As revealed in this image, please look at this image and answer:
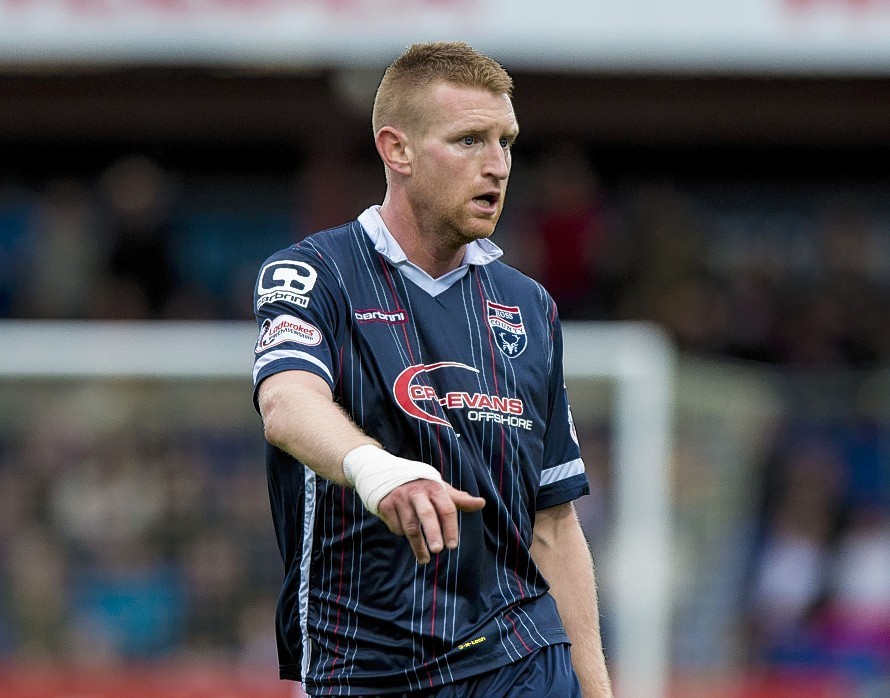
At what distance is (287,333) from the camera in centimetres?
359

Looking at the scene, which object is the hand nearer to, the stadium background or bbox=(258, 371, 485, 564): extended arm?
bbox=(258, 371, 485, 564): extended arm

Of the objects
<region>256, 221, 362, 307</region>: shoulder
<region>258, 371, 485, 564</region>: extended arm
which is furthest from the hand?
<region>256, 221, 362, 307</region>: shoulder

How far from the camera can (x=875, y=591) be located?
10312 millimetres

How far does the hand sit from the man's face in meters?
0.98

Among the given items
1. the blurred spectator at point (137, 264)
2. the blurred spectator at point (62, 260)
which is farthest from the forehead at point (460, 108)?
the blurred spectator at point (62, 260)

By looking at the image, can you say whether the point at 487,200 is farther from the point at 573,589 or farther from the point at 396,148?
the point at 573,589

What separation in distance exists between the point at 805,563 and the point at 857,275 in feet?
10.5

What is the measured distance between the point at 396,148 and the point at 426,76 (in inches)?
7.3

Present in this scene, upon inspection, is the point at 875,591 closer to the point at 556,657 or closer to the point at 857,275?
the point at 857,275

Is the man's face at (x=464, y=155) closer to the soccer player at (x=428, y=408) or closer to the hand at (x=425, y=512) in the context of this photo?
the soccer player at (x=428, y=408)

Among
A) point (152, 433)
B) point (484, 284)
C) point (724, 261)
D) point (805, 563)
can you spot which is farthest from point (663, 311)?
point (484, 284)

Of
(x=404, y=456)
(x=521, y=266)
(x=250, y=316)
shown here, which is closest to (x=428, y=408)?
(x=404, y=456)

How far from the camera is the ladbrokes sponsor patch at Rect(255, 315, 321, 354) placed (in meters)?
3.58

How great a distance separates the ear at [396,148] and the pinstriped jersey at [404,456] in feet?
0.49
